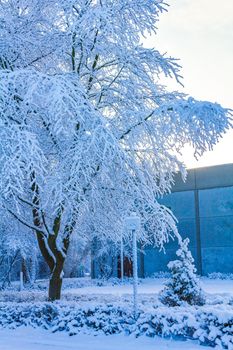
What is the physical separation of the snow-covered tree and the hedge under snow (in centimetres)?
220

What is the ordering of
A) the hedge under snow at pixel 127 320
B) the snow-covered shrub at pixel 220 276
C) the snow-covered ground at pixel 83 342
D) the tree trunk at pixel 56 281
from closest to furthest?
the hedge under snow at pixel 127 320 → the snow-covered ground at pixel 83 342 → the tree trunk at pixel 56 281 → the snow-covered shrub at pixel 220 276

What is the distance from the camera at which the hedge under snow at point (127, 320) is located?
9383 millimetres

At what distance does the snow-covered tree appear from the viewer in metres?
11.7

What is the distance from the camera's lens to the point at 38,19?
46.0 ft

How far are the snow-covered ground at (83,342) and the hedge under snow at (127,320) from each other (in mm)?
172

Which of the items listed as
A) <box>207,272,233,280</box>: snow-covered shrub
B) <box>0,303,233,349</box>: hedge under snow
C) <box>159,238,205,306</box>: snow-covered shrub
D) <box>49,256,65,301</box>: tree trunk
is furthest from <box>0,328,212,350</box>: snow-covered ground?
<box>207,272,233,280</box>: snow-covered shrub

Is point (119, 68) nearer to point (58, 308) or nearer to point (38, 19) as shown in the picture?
point (38, 19)

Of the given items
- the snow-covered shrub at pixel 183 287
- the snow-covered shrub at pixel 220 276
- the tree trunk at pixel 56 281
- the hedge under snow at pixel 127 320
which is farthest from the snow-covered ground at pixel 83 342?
the snow-covered shrub at pixel 220 276

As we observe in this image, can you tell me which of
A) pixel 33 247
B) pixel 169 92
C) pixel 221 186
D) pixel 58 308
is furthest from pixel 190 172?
pixel 58 308

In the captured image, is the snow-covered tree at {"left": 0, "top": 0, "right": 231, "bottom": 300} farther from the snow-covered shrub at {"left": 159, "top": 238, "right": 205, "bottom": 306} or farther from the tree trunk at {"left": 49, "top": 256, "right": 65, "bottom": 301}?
the snow-covered shrub at {"left": 159, "top": 238, "right": 205, "bottom": 306}

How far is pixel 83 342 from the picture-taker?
34.4ft

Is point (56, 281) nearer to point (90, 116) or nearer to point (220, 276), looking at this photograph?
point (90, 116)

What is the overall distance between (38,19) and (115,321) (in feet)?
27.2

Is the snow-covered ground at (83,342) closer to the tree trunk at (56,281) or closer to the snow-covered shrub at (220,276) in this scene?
the tree trunk at (56,281)
